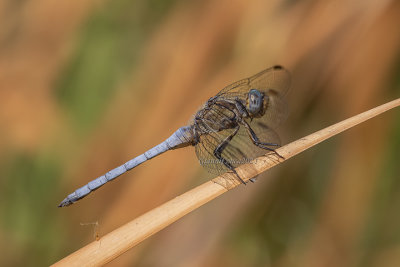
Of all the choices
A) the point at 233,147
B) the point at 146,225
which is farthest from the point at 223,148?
the point at 146,225

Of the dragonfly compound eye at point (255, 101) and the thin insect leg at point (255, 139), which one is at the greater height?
the dragonfly compound eye at point (255, 101)

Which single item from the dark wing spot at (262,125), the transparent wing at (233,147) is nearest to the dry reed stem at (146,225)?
the transparent wing at (233,147)

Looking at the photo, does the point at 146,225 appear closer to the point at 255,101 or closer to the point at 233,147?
the point at 233,147

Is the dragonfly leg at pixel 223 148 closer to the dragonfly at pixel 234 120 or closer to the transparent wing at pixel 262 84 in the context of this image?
the dragonfly at pixel 234 120

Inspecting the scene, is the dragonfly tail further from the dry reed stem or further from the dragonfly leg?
the dry reed stem

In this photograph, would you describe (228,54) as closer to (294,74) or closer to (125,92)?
(294,74)

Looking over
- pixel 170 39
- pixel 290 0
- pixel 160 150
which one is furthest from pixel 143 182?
pixel 290 0
